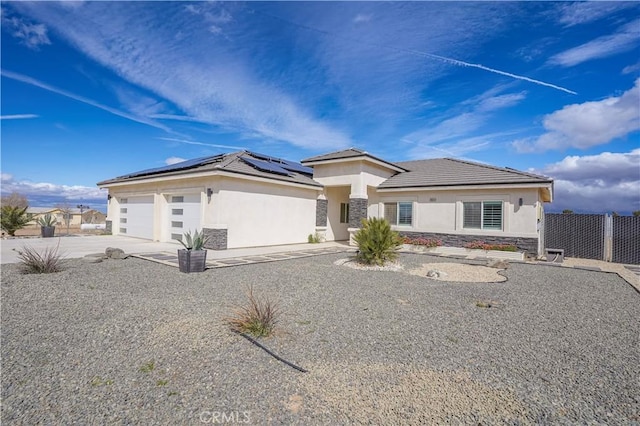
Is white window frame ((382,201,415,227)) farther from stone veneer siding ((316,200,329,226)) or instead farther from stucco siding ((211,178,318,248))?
stucco siding ((211,178,318,248))

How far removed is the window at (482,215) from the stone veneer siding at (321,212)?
798cm

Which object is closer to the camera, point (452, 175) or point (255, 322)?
point (255, 322)

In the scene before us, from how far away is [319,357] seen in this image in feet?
12.4

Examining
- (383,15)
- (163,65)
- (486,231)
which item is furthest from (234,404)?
(486,231)

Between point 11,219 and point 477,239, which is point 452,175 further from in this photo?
point 11,219

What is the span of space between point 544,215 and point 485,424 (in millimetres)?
17659

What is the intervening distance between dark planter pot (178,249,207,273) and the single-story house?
504cm

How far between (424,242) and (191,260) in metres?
11.9

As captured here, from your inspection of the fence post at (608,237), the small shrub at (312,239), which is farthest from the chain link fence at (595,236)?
the small shrub at (312,239)

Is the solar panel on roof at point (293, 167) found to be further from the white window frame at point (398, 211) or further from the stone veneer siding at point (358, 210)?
the white window frame at point (398, 211)

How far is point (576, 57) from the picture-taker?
1091cm

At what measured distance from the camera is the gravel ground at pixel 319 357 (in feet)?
9.03

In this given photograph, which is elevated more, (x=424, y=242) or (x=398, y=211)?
(x=398, y=211)

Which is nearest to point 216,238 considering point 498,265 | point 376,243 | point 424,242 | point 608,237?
point 376,243
